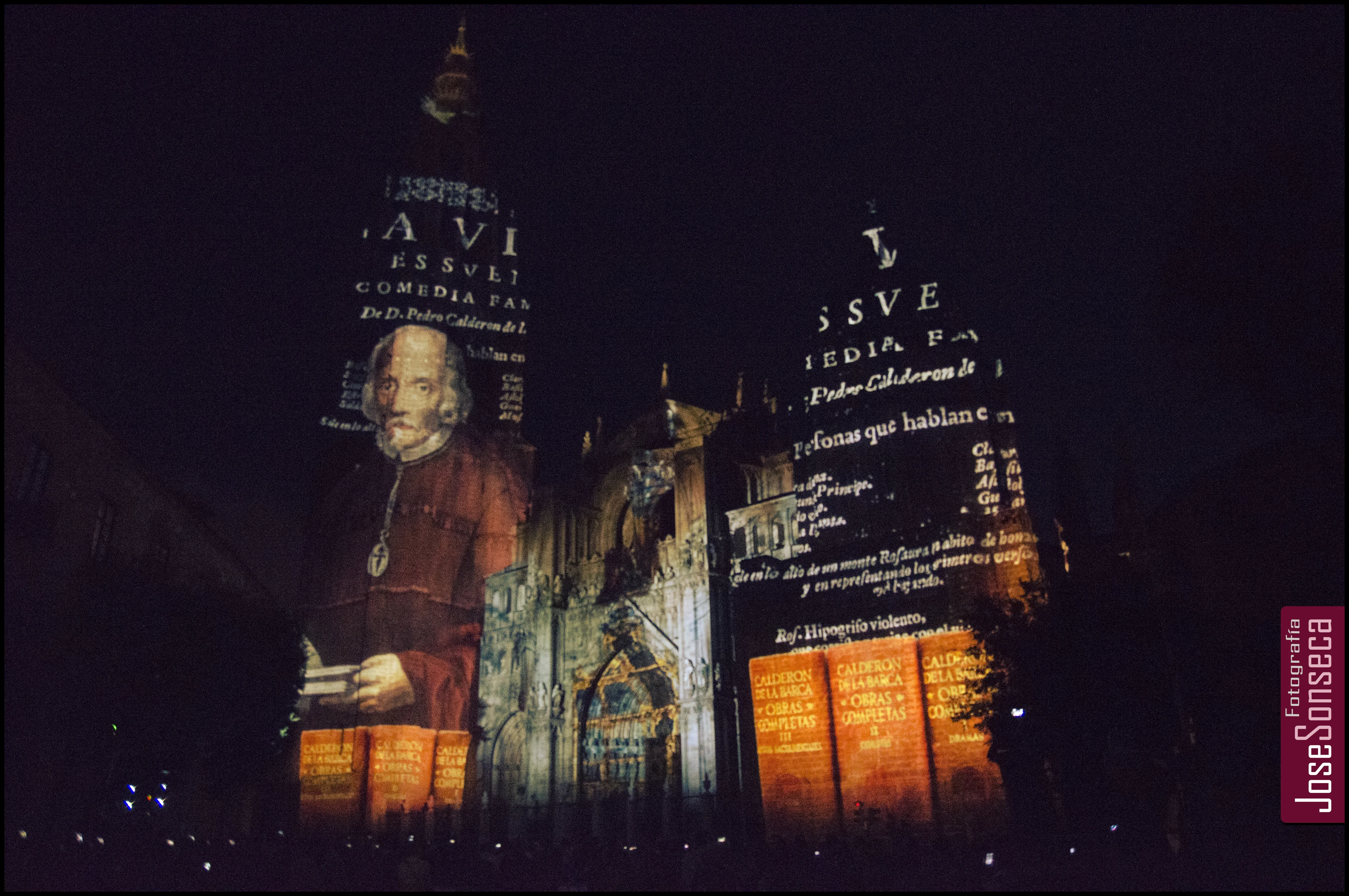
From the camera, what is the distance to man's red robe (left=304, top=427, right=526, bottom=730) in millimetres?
50938

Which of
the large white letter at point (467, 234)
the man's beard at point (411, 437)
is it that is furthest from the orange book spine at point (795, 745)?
the large white letter at point (467, 234)

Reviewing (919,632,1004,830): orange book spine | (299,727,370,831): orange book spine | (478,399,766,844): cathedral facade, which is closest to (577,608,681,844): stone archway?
(478,399,766,844): cathedral facade

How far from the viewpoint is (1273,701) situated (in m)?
19.4

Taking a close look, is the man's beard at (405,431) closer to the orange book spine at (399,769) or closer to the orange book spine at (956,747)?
the orange book spine at (399,769)

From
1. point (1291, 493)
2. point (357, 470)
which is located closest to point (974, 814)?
point (1291, 493)

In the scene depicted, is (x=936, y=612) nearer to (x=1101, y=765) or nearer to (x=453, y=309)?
(x=1101, y=765)

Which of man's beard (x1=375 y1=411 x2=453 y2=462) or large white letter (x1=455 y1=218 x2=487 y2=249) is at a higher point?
large white letter (x1=455 y1=218 x2=487 y2=249)

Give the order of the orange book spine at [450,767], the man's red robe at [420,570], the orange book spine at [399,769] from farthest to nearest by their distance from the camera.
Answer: the man's red robe at [420,570] → the orange book spine at [450,767] → the orange book spine at [399,769]

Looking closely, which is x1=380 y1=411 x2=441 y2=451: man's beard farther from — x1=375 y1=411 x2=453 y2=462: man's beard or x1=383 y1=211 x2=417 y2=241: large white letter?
x1=383 y1=211 x2=417 y2=241: large white letter

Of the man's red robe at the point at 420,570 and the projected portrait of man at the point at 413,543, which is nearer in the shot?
the man's red robe at the point at 420,570

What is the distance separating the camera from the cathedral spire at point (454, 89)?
2717 inches

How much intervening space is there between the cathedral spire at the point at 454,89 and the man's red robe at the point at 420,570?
28539mm

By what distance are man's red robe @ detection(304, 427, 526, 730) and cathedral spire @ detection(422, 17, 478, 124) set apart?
93.6ft

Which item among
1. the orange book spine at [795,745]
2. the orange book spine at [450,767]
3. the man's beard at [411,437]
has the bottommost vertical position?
the orange book spine at [450,767]
